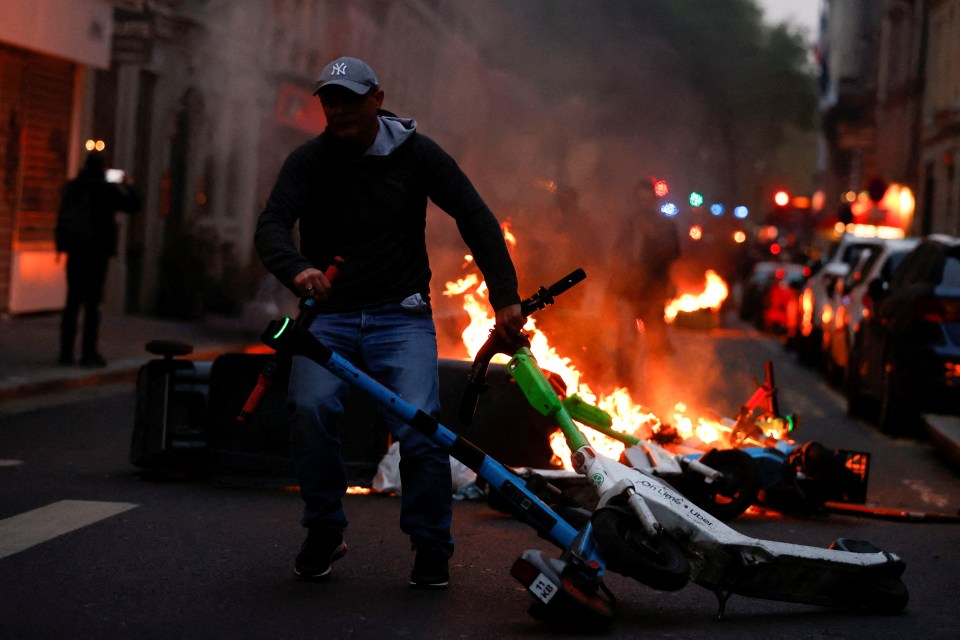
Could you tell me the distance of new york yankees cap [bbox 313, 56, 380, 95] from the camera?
16.8ft

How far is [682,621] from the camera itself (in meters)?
4.99

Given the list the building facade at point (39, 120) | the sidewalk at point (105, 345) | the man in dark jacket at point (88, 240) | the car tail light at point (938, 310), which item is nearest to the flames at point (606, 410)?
Result: the car tail light at point (938, 310)

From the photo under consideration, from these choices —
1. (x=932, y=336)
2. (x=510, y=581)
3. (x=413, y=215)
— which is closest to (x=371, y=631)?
(x=510, y=581)

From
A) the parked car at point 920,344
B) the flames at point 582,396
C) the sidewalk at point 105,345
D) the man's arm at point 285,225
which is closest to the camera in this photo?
the man's arm at point 285,225

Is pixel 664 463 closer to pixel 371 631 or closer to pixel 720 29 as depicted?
pixel 371 631

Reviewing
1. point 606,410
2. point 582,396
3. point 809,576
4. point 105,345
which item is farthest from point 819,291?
point 809,576

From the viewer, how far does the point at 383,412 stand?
16.9 ft

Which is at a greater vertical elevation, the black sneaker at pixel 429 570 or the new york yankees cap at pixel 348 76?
the new york yankees cap at pixel 348 76

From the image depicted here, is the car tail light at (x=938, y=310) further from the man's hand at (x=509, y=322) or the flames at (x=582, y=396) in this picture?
the man's hand at (x=509, y=322)

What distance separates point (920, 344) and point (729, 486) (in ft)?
15.9

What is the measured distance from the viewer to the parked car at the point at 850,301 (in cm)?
1459

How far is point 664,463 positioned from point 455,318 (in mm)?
2628

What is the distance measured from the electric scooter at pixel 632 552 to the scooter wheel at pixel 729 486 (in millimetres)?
1628

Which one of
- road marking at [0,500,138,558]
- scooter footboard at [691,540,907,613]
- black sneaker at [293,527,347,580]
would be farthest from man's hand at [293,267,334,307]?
road marking at [0,500,138,558]
